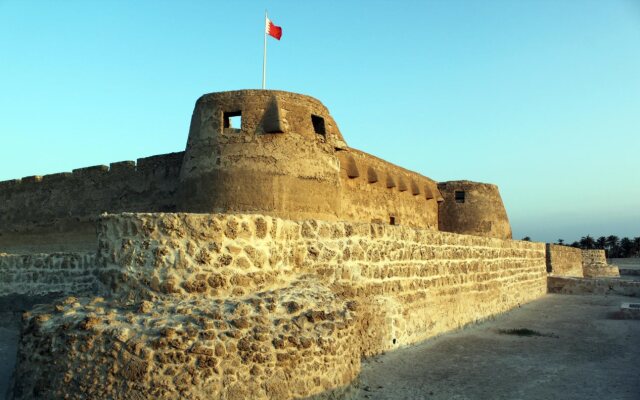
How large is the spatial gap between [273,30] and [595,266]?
88.7ft

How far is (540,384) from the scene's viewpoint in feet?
18.4

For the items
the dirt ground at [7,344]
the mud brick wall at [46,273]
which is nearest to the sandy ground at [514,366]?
the dirt ground at [7,344]

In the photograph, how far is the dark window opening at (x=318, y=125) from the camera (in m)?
12.4

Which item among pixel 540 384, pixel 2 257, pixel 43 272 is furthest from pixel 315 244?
pixel 2 257

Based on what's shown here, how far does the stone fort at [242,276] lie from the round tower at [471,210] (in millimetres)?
6665

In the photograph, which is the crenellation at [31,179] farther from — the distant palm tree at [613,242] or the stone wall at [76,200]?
the distant palm tree at [613,242]

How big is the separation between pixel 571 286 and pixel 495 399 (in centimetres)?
1483

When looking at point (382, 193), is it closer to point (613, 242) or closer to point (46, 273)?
point (46, 273)

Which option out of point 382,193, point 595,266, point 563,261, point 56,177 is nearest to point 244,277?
point 382,193

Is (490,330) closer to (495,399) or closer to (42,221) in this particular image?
(495,399)

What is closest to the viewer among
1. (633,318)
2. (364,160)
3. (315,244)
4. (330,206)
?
(315,244)

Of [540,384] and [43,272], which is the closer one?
[540,384]

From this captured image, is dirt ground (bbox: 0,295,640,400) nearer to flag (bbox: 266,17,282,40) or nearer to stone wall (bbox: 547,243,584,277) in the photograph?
flag (bbox: 266,17,282,40)

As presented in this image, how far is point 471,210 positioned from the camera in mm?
22500
